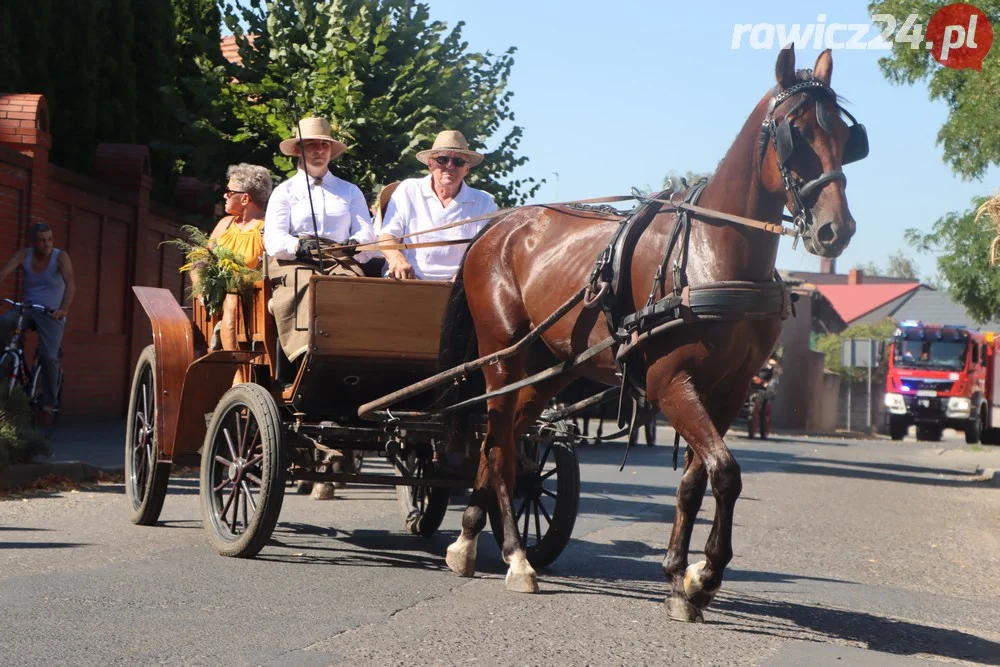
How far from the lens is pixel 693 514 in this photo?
19.5 feet

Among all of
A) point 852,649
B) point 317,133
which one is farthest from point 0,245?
point 852,649

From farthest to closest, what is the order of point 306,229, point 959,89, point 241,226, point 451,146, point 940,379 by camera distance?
point 940,379
point 959,89
point 241,226
point 451,146
point 306,229

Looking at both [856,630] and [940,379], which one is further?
[940,379]

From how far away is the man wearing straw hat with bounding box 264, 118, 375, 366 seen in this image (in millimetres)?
7262

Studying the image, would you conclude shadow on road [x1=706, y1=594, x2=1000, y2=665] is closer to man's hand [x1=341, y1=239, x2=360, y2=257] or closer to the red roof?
man's hand [x1=341, y1=239, x2=360, y2=257]

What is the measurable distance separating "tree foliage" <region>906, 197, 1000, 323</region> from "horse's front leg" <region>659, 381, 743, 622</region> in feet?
53.2

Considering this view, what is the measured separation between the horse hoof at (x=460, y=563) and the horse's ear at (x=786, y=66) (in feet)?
9.09

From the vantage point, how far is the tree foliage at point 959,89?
1872 centimetres

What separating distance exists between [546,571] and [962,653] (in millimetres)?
2370

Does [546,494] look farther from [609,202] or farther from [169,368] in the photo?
[169,368]

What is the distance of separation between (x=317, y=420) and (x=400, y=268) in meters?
0.99

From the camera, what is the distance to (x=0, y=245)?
14.4 metres

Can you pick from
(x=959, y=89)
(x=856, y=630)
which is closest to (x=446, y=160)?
(x=856, y=630)

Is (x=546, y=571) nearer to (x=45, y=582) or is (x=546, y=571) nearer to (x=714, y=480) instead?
(x=714, y=480)
